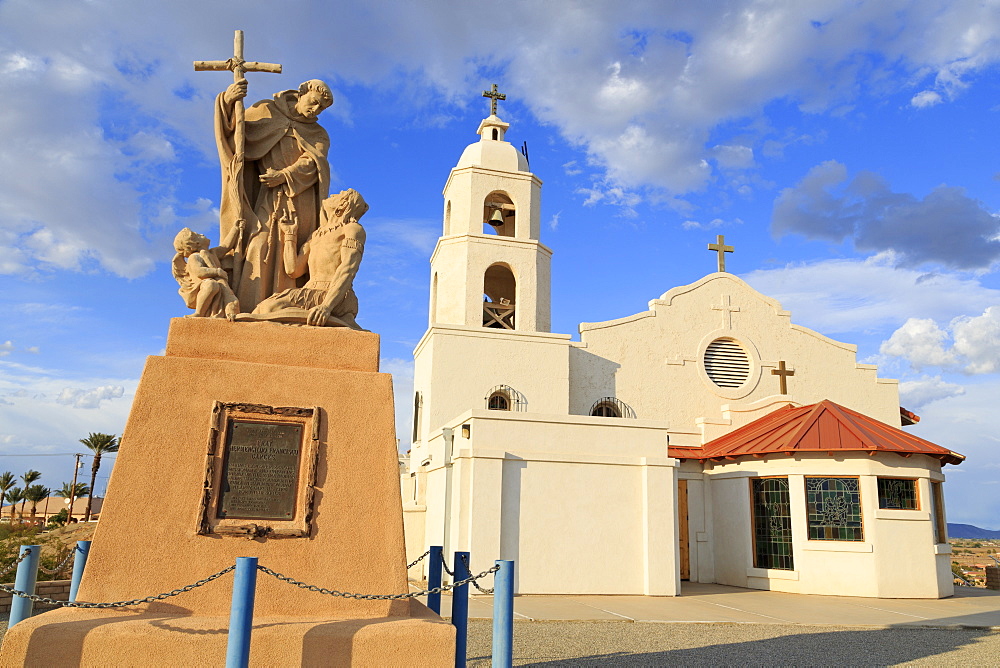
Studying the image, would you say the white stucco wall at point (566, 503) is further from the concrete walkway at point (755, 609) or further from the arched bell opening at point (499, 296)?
the arched bell opening at point (499, 296)

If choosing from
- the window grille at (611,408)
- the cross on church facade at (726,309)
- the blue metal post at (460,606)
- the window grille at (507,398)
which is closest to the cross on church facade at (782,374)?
the cross on church facade at (726,309)

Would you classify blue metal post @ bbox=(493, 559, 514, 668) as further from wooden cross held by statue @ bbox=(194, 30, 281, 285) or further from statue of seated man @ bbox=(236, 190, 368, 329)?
wooden cross held by statue @ bbox=(194, 30, 281, 285)

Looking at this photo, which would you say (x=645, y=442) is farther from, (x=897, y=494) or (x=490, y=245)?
(x=490, y=245)

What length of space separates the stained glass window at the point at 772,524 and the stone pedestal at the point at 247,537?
12.0 m

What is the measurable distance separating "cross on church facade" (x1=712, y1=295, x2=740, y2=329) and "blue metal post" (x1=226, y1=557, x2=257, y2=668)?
19.2m

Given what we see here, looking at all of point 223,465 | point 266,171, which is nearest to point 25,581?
point 223,465

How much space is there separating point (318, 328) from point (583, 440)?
9732mm

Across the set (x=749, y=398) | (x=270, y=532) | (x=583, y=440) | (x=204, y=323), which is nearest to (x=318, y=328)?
(x=204, y=323)

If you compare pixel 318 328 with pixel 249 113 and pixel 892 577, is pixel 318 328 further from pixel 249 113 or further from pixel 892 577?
pixel 892 577

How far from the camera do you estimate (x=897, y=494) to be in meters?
16.0

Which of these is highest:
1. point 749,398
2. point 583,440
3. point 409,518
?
point 749,398

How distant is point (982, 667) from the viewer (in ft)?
27.7

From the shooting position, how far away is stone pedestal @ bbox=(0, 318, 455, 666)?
515 cm

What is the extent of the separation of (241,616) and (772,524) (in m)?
14.2
